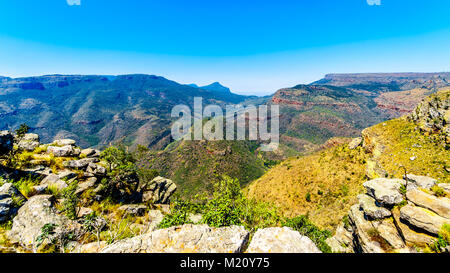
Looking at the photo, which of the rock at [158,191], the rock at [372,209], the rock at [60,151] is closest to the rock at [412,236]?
the rock at [372,209]

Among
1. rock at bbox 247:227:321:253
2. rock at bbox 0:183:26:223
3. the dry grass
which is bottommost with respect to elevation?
the dry grass

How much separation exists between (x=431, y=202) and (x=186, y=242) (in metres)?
17.8

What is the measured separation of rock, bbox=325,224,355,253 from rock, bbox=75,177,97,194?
3089 centimetres

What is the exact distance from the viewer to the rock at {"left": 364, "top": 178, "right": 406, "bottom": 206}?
1511 centimetres

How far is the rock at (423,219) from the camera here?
1055cm

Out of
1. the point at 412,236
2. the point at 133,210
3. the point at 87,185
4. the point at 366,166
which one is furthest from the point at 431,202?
the point at 366,166

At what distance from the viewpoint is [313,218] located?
3866 centimetres

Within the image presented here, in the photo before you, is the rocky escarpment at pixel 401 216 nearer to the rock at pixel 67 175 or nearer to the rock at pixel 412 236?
the rock at pixel 412 236

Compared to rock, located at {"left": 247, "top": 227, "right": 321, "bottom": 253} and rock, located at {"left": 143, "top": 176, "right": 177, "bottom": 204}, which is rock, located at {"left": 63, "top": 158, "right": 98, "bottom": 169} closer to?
rock, located at {"left": 143, "top": 176, "right": 177, "bottom": 204}

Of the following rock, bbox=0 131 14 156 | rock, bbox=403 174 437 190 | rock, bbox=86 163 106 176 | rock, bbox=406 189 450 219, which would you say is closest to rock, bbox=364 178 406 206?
rock, bbox=403 174 437 190

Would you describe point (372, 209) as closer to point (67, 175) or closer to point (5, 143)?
point (67, 175)

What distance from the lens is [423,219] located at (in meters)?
11.2

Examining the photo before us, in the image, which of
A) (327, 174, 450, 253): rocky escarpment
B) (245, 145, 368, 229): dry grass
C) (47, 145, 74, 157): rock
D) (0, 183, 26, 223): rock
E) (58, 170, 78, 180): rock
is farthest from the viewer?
(245, 145, 368, 229): dry grass
